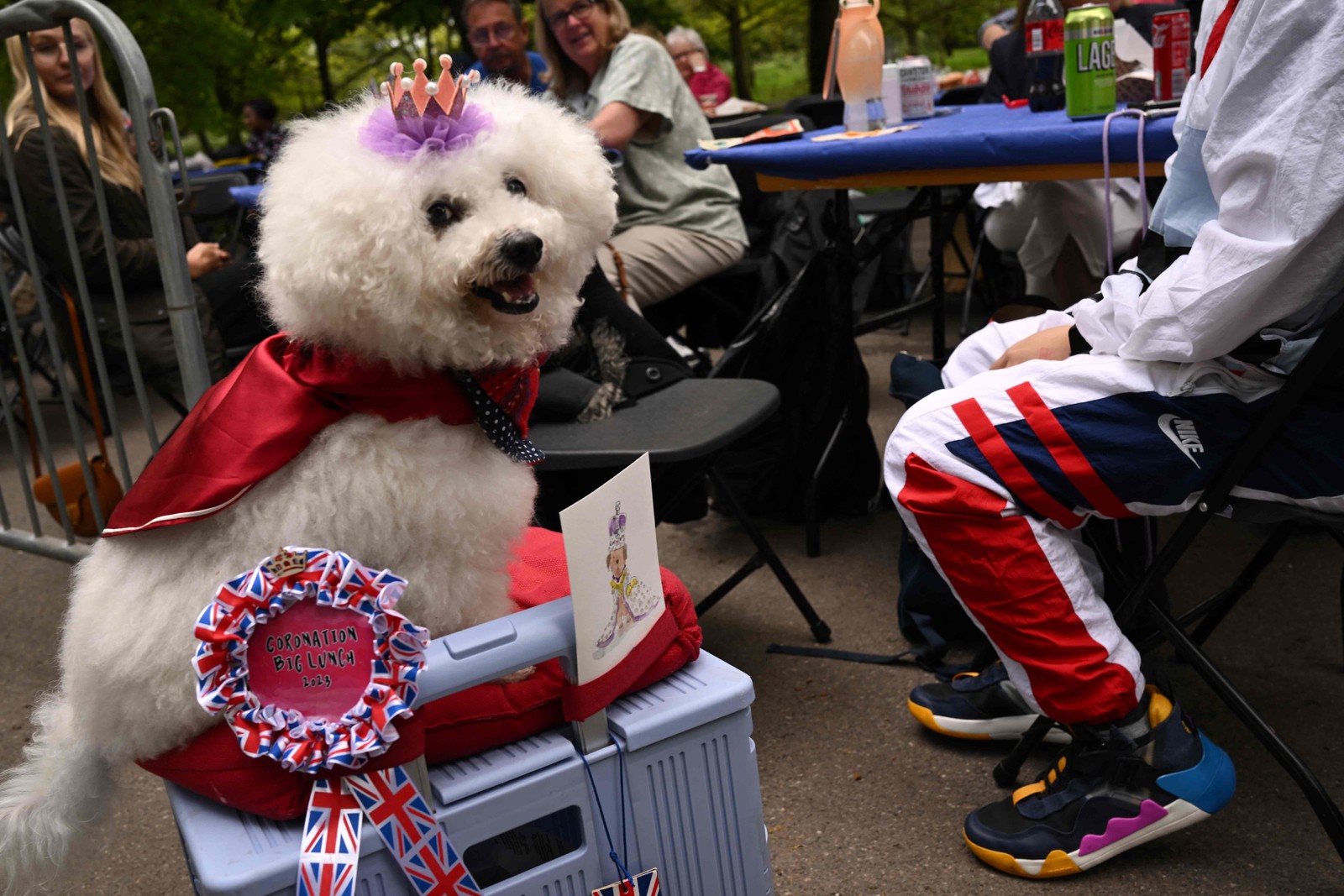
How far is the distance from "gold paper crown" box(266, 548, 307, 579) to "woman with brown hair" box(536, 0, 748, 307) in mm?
2084

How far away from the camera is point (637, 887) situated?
122cm

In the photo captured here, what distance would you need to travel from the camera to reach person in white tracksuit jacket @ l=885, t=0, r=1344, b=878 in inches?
54.7

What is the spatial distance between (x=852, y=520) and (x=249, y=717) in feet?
7.40

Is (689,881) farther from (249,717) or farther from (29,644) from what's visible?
(29,644)

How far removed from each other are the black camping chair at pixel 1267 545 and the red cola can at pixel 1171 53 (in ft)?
3.28

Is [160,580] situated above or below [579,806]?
above

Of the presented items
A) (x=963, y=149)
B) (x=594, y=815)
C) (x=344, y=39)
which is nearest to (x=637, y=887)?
(x=594, y=815)

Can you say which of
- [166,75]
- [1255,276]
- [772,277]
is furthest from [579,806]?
[166,75]

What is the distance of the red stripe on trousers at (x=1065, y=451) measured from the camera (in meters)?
Answer: 1.55

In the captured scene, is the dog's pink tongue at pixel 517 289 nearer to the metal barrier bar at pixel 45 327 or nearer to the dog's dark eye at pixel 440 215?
the dog's dark eye at pixel 440 215

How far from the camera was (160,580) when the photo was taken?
48.1 inches

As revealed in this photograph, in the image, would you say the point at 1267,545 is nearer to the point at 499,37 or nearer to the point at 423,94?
the point at 423,94

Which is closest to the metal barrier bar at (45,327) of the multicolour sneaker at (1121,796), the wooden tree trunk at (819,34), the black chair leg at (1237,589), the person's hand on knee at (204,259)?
the person's hand on knee at (204,259)

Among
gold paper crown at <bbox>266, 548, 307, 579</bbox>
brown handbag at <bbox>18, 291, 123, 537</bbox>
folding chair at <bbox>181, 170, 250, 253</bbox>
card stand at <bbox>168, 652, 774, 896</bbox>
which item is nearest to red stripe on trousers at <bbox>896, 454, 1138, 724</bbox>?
card stand at <bbox>168, 652, 774, 896</bbox>
